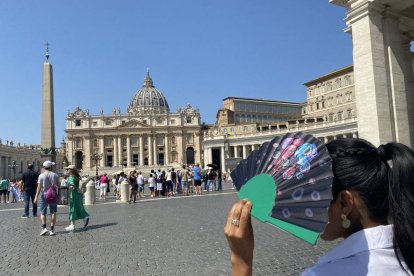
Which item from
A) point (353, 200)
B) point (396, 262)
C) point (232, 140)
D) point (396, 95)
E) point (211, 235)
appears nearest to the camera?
point (396, 262)

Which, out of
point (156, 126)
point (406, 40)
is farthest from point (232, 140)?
point (406, 40)

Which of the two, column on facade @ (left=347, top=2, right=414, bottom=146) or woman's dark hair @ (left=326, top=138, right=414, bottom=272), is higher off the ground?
column on facade @ (left=347, top=2, right=414, bottom=146)

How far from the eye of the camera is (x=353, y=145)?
1.09 metres

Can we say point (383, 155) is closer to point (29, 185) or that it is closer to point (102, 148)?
point (29, 185)

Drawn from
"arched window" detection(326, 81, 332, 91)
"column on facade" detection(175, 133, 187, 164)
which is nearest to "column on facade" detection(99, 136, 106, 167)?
"column on facade" detection(175, 133, 187, 164)

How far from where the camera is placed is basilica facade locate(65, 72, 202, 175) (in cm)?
8819

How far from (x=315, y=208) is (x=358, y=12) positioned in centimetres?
1021

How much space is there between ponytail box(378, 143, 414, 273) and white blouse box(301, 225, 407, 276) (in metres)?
0.03

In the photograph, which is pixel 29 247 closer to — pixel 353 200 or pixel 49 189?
pixel 49 189

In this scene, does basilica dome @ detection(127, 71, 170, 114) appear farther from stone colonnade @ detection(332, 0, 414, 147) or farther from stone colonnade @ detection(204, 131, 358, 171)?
stone colonnade @ detection(332, 0, 414, 147)

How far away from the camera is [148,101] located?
350 ft

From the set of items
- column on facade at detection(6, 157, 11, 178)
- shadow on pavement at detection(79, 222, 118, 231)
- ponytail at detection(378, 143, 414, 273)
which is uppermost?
column on facade at detection(6, 157, 11, 178)

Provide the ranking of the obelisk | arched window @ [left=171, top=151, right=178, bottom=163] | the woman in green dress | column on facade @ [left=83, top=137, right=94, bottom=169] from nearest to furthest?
the woman in green dress, the obelisk, column on facade @ [left=83, top=137, right=94, bottom=169], arched window @ [left=171, top=151, right=178, bottom=163]

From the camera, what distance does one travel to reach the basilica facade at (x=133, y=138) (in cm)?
8819
